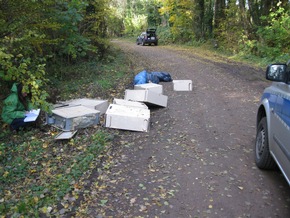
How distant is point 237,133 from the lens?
6215 millimetres

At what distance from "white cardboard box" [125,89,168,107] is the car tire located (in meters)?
3.43

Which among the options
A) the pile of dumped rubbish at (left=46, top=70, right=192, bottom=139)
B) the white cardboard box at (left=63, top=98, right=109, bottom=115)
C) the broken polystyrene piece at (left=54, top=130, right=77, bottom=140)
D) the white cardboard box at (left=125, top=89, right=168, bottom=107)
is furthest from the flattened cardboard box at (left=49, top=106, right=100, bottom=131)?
the white cardboard box at (left=125, top=89, right=168, bottom=107)

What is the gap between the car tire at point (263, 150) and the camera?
14.4 feet

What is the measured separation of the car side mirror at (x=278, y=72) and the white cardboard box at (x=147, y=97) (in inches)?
157

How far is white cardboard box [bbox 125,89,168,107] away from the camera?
768 centimetres

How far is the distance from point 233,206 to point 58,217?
2.22 meters

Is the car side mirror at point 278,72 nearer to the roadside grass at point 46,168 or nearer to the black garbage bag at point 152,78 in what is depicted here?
the roadside grass at point 46,168

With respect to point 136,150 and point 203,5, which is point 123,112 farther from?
point 203,5

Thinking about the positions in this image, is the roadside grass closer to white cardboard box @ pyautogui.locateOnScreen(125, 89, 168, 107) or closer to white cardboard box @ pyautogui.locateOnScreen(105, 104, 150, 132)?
white cardboard box @ pyautogui.locateOnScreen(105, 104, 150, 132)

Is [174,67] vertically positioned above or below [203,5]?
below

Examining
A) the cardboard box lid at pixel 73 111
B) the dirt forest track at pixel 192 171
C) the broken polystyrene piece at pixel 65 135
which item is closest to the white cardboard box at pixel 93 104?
the cardboard box lid at pixel 73 111

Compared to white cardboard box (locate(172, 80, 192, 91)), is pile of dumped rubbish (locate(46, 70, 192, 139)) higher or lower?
lower

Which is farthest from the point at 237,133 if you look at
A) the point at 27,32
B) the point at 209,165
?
the point at 27,32

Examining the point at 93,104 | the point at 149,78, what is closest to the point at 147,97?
the point at 93,104
